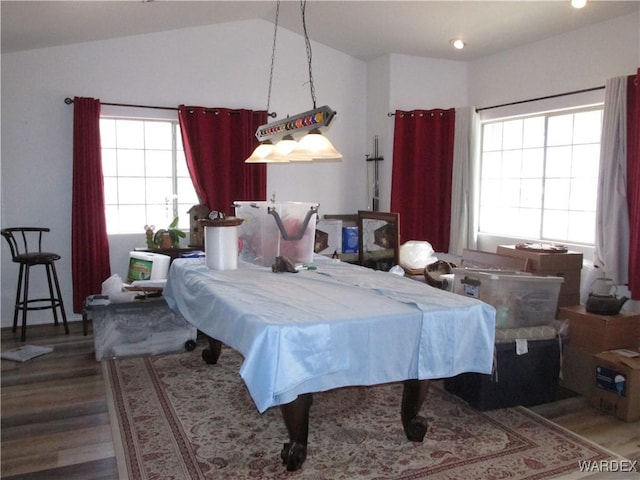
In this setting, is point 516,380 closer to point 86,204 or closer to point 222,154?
point 222,154

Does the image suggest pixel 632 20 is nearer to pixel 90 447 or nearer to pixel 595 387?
pixel 595 387

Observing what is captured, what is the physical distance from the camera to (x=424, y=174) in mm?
5449

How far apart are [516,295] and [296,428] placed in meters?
1.69

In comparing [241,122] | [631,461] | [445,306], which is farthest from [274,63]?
[631,461]

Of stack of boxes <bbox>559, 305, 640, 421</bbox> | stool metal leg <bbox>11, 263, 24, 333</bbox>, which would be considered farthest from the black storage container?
stool metal leg <bbox>11, 263, 24, 333</bbox>

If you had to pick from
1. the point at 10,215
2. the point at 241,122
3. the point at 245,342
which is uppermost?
the point at 241,122

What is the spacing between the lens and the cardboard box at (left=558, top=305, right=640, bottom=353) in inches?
128

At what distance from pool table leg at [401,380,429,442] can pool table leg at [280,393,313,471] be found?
0.57 meters

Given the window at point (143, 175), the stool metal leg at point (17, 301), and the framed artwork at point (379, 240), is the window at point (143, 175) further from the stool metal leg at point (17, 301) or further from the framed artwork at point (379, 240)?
the framed artwork at point (379, 240)

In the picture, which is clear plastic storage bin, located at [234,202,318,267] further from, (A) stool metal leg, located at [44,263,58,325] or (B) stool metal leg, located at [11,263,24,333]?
(B) stool metal leg, located at [11,263,24,333]

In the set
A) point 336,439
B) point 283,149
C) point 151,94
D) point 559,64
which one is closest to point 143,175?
point 151,94

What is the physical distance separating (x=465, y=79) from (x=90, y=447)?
4726 millimetres

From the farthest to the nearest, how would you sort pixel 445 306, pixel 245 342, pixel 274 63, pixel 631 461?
pixel 274 63 < pixel 631 461 < pixel 445 306 < pixel 245 342

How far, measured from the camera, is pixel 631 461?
2568mm
